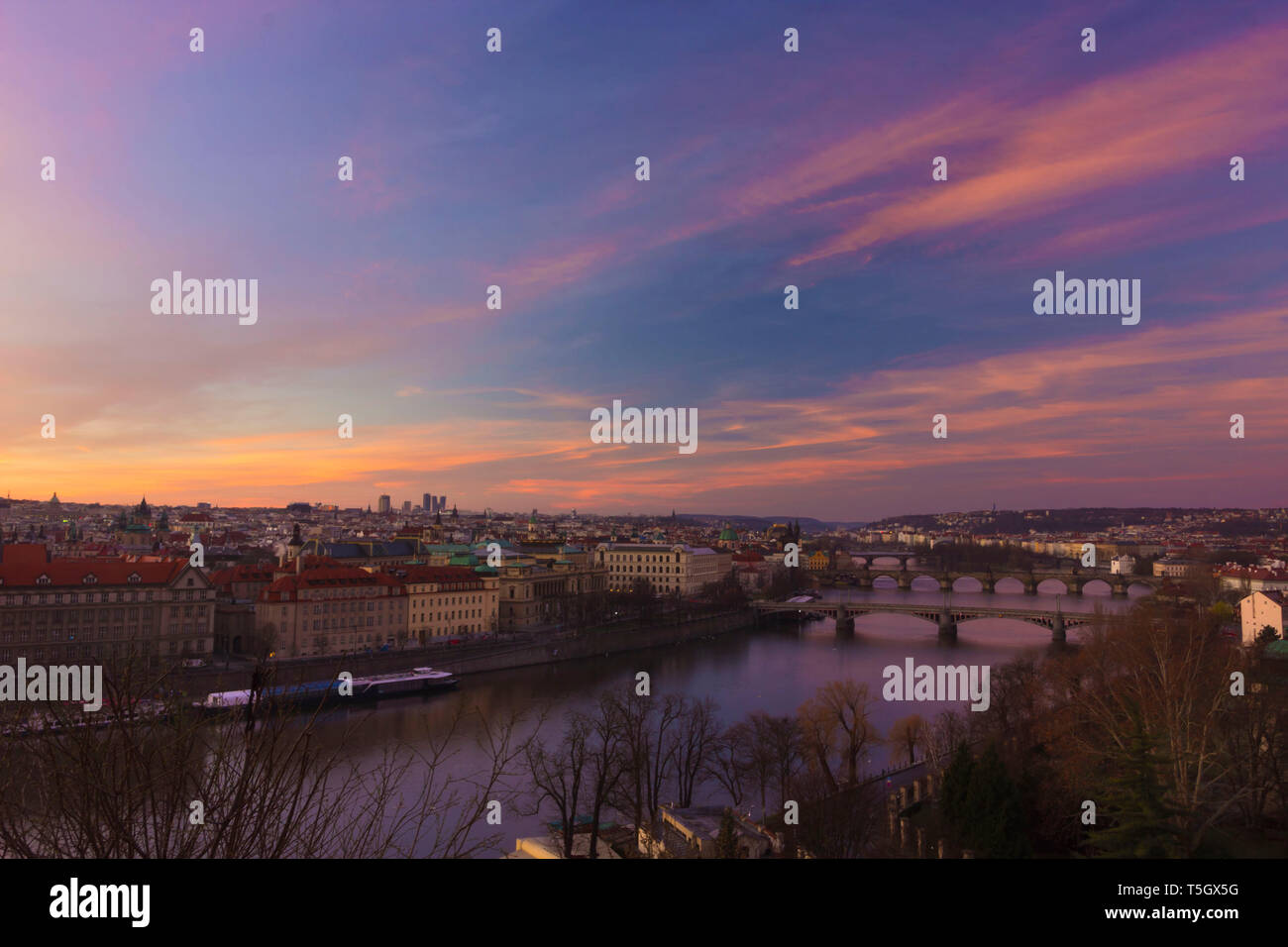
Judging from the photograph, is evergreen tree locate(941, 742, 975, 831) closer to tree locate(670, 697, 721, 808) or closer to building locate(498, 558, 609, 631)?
tree locate(670, 697, 721, 808)

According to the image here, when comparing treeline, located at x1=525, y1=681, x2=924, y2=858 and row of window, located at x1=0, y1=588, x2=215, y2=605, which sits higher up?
row of window, located at x1=0, y1=588, x2=215, y2=605

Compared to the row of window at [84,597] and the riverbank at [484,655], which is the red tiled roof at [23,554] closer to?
the row of window at [84,597]

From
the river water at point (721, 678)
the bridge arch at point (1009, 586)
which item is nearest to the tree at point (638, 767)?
the river water at point (721, 678)

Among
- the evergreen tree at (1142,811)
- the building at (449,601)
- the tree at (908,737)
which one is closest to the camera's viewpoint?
the evergreen tree at (1142,811)

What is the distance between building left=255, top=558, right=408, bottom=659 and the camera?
46.5 ft

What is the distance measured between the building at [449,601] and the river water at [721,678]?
116 inches

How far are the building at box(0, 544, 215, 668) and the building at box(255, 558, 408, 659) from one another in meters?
1.01

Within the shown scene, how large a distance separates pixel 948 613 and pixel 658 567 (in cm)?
971

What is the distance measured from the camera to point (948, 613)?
18469mm

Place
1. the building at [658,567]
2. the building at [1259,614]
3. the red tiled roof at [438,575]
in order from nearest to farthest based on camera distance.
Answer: the building at [1259,614]
the red tiled roof at [438,575]
the building at [658,567]

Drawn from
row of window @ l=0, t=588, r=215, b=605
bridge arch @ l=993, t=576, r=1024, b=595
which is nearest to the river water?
row of window @ l=0, t=588, r=215, b=605

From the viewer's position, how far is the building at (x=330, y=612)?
1418 cm
